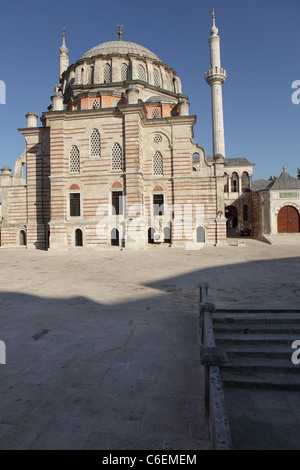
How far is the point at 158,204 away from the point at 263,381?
18.6 metres

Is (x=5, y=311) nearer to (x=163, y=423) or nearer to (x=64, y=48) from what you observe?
(x=163, y=423)

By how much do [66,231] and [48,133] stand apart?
8251 mm

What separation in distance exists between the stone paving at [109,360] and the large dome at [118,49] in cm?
2565

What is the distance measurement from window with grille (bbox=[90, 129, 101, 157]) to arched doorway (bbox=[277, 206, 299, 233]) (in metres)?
16.4

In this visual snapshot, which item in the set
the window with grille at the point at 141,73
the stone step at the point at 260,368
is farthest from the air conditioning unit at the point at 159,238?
the stone step at the point at 260,368

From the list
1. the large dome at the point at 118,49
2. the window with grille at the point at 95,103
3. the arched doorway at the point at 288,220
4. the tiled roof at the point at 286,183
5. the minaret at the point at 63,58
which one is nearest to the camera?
the window with grille at the point at 95,103

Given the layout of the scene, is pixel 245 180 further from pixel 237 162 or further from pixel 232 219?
pixel 232 219

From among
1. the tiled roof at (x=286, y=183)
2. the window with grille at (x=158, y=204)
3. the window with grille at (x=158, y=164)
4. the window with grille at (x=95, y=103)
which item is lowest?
the window with grille at (x=158, y=204)

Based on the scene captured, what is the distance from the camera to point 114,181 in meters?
20.6

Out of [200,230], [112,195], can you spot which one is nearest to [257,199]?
[200,230]

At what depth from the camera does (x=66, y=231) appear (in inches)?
810

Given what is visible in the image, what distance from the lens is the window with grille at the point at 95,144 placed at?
68.4ft

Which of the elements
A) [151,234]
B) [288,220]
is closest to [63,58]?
[151,234]

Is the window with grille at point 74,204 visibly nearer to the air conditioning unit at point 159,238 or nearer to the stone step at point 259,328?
the air conditioning unit at point 159,238
